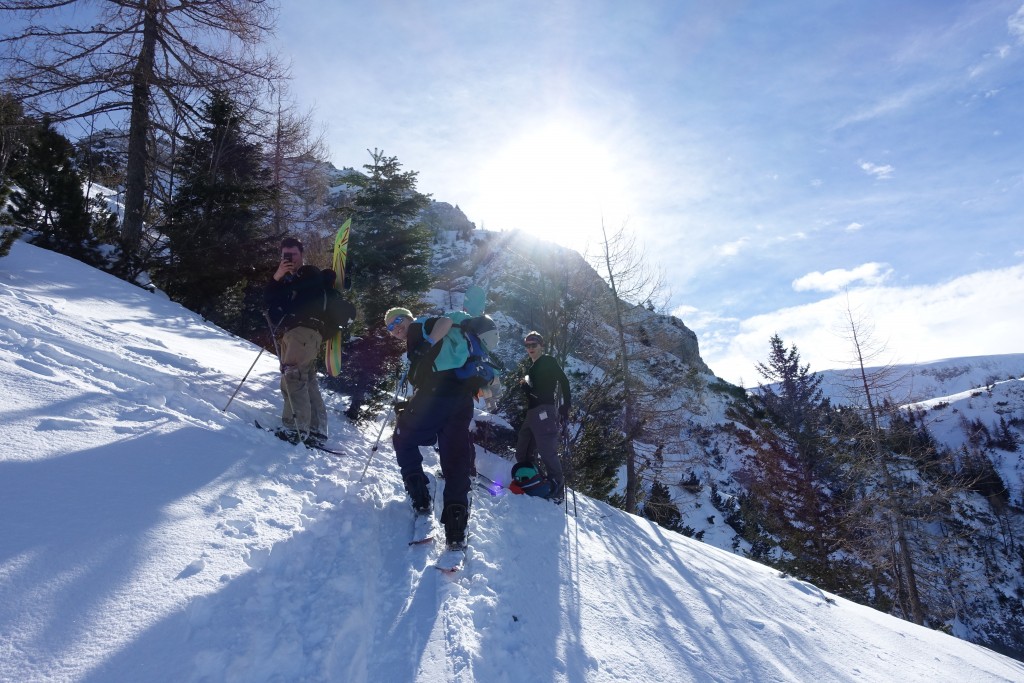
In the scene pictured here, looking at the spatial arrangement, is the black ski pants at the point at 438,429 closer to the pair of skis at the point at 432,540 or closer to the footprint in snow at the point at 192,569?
the pair of skis at the point at 432,540

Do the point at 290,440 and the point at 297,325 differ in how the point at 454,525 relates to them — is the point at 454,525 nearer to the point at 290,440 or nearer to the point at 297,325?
the point at 290,440

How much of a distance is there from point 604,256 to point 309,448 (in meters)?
11.3

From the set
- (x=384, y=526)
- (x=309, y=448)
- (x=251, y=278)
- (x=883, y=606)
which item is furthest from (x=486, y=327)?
(x=883, y=606)

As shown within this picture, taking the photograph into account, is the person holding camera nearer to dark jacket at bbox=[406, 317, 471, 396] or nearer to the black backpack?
dark jacket at bbox=[406, 317, 471, 396]

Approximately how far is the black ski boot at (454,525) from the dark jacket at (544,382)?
2.79m

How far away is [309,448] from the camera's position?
480 centimetres

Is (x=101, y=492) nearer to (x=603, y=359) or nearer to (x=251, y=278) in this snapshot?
(x=251, y=278)

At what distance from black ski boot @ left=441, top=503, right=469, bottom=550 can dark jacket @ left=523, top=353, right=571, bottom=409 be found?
9.16 feet

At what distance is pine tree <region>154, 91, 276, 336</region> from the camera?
10.3 meters

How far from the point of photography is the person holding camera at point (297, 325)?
193 inches

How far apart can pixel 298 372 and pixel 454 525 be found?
98.9 inches

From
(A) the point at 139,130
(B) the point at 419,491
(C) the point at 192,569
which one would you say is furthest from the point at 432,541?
(A) the point at 139,130

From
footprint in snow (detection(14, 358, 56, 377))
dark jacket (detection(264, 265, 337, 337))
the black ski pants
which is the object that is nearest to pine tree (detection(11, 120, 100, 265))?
dark jacket (detection(264, 265, 337, 337))

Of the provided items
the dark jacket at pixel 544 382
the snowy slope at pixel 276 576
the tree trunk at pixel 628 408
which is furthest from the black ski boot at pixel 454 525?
the tree trunk at pixel 628 408
